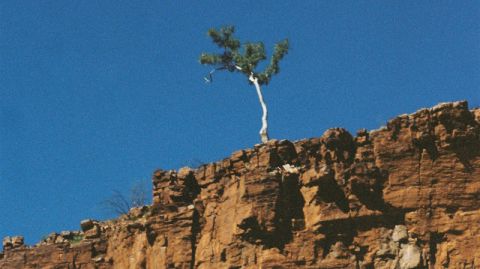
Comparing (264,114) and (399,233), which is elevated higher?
(264,114)

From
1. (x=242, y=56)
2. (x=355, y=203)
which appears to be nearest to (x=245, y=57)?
(x=242, y=56)

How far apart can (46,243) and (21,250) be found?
1.00m

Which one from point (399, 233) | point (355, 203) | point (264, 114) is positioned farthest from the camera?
point (264, 114)

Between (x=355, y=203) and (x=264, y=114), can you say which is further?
(x=264, y=114)

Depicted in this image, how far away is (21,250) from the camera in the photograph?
4112 cm

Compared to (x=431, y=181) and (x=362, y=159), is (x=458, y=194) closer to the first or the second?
(x=431, y=181)

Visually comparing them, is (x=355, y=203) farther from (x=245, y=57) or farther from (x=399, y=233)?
(x=245, y=57)

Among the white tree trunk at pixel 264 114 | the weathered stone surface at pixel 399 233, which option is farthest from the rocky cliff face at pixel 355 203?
the white tree trunk at pixel 264 114

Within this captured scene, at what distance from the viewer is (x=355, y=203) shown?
32312 millimetres

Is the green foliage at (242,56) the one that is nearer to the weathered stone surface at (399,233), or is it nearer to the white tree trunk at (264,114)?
the white tree trunk at (264,114)

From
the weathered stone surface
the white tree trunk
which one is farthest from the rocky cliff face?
the white tree trunk

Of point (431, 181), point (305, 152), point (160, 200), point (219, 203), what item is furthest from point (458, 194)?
point (160, 200)

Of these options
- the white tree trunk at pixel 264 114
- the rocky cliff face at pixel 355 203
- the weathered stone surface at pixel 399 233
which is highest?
the white tree trunk at pixel 264 114

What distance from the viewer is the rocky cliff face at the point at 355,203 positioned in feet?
103
